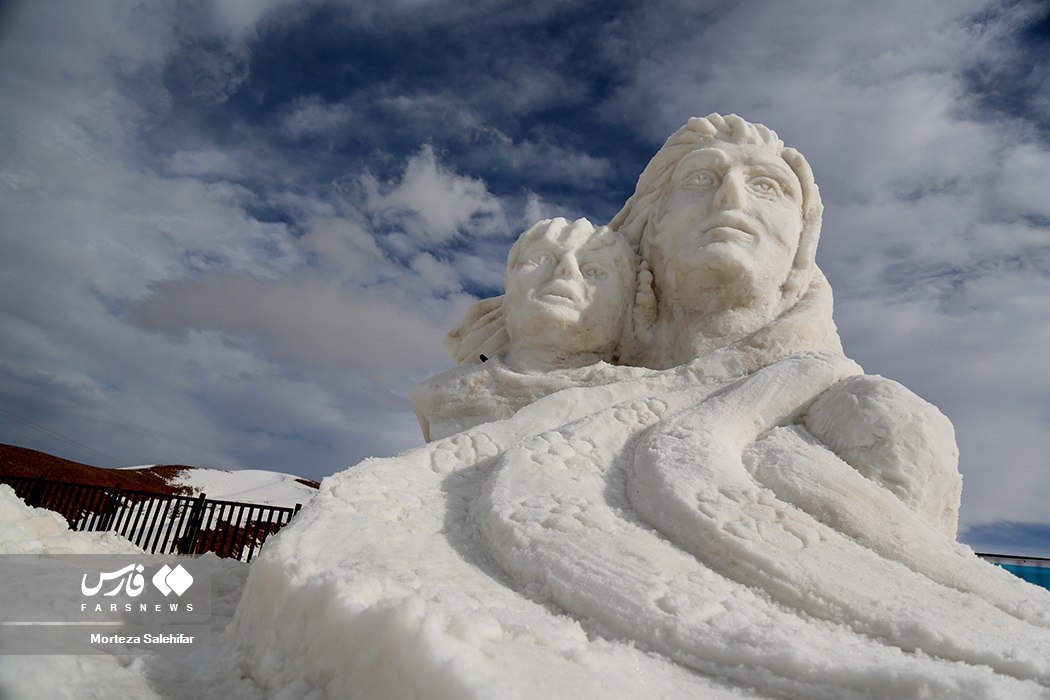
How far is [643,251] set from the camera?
16.6 ft

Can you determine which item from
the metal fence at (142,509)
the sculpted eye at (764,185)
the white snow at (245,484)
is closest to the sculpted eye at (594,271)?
the sculpted eye at (764,185)

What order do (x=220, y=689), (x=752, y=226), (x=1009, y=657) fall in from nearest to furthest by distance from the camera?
1. (x=1009, y=657)
2. (x=220, y=689)
3. (x=752, y=226)

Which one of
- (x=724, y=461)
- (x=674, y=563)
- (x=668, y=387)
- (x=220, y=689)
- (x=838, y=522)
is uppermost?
(x=668, y=387)

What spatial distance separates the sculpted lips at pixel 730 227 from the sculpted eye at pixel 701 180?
362mm

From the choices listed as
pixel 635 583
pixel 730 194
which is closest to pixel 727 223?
pixel 730 194

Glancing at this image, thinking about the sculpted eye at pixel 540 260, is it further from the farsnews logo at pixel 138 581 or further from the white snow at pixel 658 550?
the farsnews logo at pixel 138 581

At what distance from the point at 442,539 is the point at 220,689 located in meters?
0.86

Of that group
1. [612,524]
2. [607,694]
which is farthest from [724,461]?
[607,694]

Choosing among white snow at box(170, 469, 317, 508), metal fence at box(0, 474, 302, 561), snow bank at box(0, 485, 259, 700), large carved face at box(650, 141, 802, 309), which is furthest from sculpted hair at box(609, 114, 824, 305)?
white snow at box(170, 469, 317, 508)

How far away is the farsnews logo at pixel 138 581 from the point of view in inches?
108

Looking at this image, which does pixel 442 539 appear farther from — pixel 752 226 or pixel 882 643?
pixel 752 226

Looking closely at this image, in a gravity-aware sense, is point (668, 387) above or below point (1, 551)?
above

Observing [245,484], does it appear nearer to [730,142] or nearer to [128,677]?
[730,142]

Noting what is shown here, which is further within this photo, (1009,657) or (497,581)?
(497,581)
